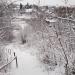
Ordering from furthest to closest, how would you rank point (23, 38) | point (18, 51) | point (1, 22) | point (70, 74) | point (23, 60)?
point (23, 38) < point (18, 51) < point (23, 60) < point (1, 22) < point (70, 74)

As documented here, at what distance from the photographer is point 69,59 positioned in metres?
5.46

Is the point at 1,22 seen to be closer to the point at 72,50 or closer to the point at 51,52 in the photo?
the point at 51,52

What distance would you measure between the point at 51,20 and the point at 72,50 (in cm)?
447

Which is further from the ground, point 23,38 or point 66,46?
point 66,46

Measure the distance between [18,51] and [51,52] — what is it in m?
3.24

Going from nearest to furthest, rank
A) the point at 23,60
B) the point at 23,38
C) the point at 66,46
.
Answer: the point at 66,46
the point at 23,60
the point at 23,38

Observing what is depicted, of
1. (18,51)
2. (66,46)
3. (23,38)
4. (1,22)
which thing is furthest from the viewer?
(23,38)

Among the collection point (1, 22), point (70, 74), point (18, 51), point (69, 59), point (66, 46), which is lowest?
point (18, 51)

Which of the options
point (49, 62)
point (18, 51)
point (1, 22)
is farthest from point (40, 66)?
point (18, 51)

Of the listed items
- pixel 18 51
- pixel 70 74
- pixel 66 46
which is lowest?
pixel 18 51

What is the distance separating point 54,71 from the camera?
6066 mm

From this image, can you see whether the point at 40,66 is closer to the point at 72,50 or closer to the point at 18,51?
the point at 72,50

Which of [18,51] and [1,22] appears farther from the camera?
[18,51]

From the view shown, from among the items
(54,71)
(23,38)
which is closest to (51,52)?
(54,71)
